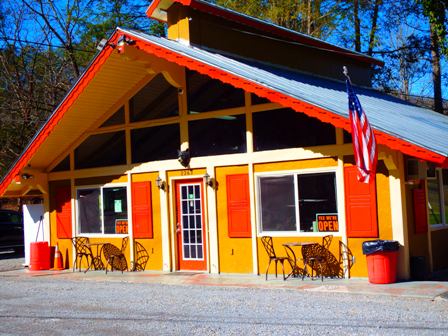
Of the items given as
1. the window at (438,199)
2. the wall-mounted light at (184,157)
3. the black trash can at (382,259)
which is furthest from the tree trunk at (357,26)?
the black trash can at (382,259)

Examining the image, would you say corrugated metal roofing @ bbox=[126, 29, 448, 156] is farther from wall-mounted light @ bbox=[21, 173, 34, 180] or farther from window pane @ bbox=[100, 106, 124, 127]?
wall-mounted light @ bbox=[21, 173, 34, 180]

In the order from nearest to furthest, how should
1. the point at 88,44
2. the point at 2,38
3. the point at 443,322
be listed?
the point at 443,322 → the point at 2,38 → the point at 88,44

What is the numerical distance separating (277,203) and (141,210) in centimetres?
372

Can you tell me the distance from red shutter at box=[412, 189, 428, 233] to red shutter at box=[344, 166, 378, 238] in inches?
34.7

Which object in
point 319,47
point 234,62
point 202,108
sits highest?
point 319,47

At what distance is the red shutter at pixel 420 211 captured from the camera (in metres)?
12.1

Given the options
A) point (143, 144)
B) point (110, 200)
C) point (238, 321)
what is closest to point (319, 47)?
point (143, 144)

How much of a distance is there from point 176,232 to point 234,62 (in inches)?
163

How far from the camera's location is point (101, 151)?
16.1 metres

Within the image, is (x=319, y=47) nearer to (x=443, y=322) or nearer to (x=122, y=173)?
(x=122, y=173)

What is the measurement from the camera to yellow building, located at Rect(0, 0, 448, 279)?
39.3 feet

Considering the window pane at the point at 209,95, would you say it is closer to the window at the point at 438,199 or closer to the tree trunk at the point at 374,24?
the window at the point at 438,199

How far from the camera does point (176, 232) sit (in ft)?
48.1

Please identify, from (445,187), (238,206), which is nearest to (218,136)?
(238,206)
